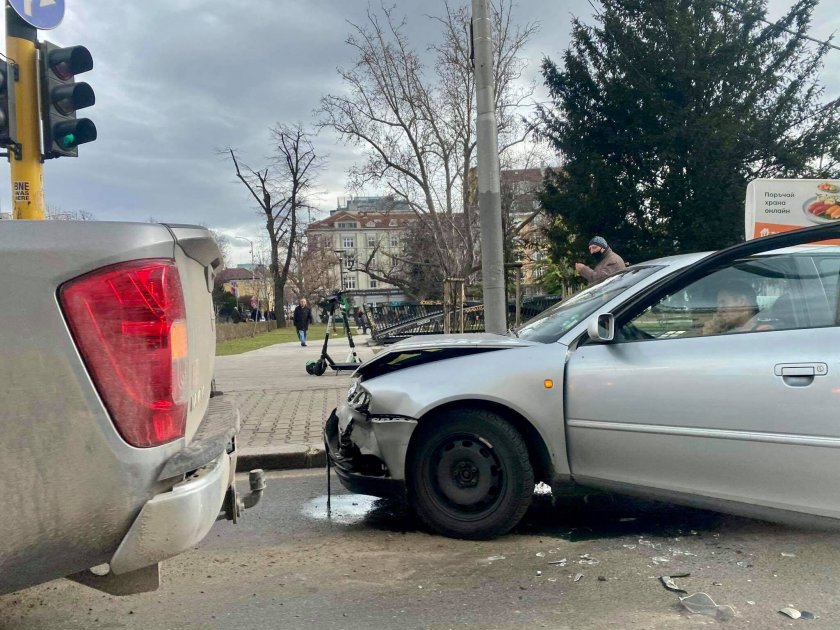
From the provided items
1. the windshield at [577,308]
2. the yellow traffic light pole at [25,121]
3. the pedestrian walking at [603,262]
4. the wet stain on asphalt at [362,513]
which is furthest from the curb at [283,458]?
the pedestrian walking at [603,262]

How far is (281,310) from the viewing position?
167 feet

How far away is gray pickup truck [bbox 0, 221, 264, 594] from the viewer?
189 centimetres

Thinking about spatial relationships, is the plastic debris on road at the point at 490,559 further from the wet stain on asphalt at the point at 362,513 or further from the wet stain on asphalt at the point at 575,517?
the wet stain on asphalt at the point at 362,513

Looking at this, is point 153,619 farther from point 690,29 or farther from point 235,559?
point 690,29

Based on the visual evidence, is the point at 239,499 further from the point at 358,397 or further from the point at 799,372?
the point at 799,372

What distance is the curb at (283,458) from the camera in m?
5.50

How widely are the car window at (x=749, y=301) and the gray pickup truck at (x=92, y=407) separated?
247 centimetres

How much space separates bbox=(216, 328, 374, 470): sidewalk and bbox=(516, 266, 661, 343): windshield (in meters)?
1.91

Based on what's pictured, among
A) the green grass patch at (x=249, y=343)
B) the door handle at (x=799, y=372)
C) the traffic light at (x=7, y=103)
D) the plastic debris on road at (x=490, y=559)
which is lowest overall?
the green grass patch at (x=249, y=343)

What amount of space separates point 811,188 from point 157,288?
1074cm

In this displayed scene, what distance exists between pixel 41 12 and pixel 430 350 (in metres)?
4.49

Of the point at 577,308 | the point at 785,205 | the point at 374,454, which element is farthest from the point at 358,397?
the point at 785,205

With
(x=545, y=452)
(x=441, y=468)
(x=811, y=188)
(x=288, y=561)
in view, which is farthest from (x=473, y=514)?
(x=811, y=188)

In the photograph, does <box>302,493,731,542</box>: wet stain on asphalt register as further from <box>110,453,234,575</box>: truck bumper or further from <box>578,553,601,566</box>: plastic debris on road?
<box>110,453,234,575</box>: truck bumper
